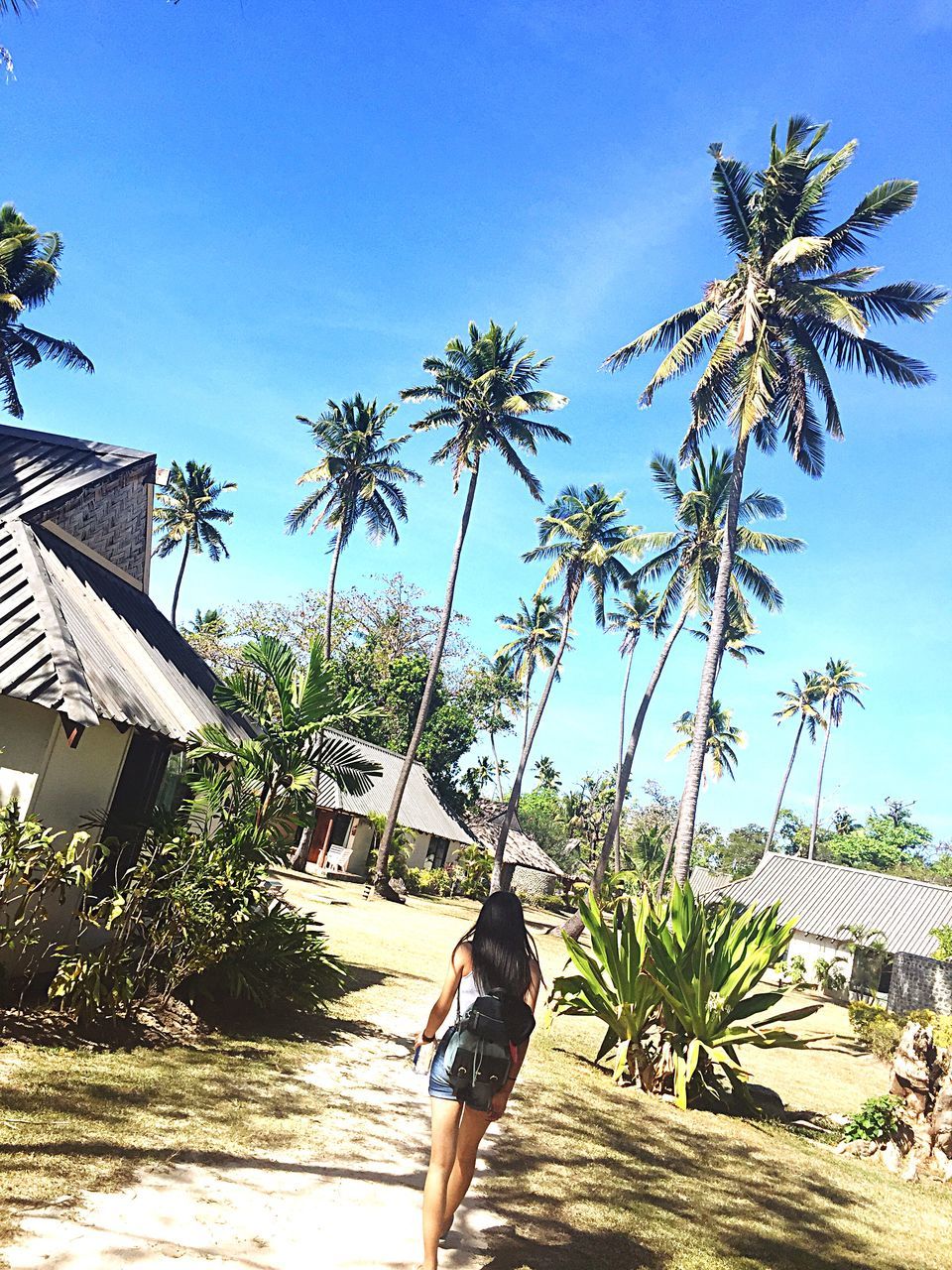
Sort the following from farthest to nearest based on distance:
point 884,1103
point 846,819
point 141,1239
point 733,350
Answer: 1. point 846,819
2. point 733,350
3. point 884,1103
4. point 141,1239

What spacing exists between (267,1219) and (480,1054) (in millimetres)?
1400

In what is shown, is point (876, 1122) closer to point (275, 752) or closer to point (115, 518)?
point (275, 752)

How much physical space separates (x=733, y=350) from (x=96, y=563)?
1484 cm

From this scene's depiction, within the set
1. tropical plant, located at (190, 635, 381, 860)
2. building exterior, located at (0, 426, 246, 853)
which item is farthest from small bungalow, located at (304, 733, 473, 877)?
tropical plant, located at (190, 635, 381, 860)

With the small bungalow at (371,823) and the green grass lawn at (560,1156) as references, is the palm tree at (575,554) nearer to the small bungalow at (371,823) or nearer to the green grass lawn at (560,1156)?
the small bungalow at (371,823)

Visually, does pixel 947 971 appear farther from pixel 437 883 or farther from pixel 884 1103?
pixel 437 883

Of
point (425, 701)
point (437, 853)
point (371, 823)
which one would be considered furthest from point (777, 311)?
point (437, 853)

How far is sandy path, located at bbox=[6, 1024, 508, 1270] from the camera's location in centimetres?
349

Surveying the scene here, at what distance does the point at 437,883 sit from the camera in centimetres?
3619

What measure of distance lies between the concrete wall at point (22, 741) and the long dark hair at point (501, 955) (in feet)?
16.7

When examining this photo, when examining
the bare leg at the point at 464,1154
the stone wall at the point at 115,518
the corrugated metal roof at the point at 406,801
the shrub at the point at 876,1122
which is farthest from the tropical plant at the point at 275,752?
the corrugated metal roof at the point at 406,801

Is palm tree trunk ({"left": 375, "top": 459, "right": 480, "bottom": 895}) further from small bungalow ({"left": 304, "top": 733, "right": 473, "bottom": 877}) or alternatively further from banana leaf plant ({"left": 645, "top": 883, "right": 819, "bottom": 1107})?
banana leaf plant ({"left": 645, "top": 883, "right": 819, "bottom": 1107})

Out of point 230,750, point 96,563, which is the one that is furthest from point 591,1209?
point 96,563

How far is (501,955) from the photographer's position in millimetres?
3959
